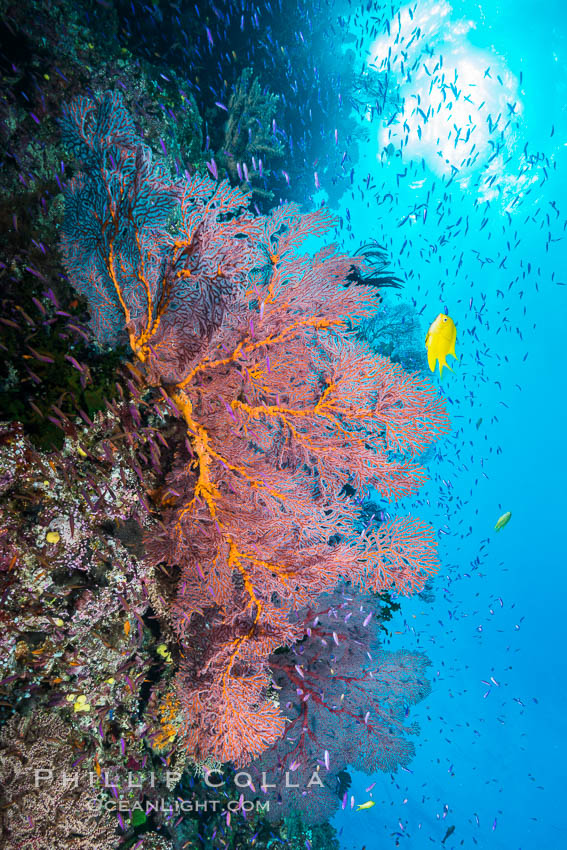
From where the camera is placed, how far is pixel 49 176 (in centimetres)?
407

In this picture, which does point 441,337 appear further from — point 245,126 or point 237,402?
point 245,126

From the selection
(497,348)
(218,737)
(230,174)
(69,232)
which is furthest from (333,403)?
(497,348)

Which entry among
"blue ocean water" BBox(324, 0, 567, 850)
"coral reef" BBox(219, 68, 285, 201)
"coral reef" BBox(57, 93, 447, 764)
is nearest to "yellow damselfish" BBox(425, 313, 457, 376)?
"coral reef" BBox(57, 93, 447, 764)

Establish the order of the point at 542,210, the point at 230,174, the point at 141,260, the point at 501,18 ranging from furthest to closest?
the point at 542,210
the point at 501,18
the point at 230,174
the point at 141,260

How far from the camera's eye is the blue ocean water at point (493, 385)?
2239 cm

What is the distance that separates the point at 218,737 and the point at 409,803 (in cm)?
6296

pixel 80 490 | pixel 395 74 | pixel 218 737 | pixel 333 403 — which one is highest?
pixel 395 74

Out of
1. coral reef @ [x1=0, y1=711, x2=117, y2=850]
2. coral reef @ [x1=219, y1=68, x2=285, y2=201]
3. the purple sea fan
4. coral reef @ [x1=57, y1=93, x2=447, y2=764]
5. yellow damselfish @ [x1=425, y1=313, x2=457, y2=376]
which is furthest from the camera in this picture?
coral reef @ [x1=219, y1=68, x2=285, y2=201]

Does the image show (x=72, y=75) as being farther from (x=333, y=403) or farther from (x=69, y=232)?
(x=333, y=403)

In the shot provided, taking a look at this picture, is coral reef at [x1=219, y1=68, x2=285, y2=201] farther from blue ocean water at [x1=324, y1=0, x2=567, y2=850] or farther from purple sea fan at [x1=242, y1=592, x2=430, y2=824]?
blue ocean water at [x1=324, y1=0, x2=567, y2=850]

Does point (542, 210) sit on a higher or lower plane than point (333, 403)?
higher

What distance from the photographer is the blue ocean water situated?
2239cm

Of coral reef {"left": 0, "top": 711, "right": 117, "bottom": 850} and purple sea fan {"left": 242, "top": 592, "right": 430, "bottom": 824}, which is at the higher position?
purple sea fan {"left": 242, "top": 592, "right": 430, "bottom": 824}

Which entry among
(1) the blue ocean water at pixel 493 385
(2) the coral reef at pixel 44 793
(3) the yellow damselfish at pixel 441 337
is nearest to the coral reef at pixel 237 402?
(3) the yellow damselfish at pixel 441 337
